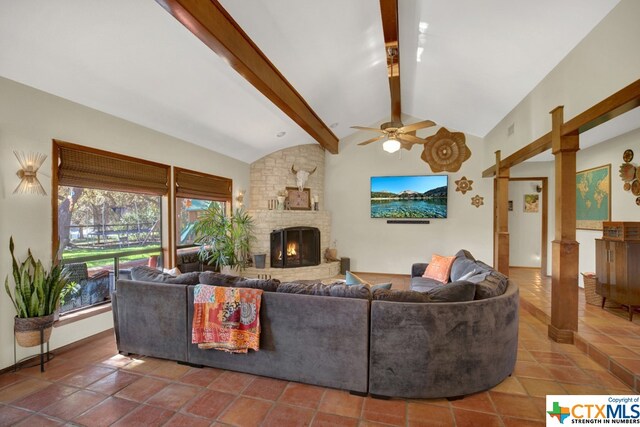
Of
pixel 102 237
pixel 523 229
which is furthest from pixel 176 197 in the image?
pixel 523 229

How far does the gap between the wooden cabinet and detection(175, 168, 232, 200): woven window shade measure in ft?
18.9

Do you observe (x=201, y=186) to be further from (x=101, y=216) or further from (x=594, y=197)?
A: (x=594, y=197)

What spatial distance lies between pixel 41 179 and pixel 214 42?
7.06ft

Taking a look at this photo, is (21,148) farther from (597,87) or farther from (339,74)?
(597,87)

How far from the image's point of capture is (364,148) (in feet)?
22.7

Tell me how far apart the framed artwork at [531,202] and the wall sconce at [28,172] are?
832cm

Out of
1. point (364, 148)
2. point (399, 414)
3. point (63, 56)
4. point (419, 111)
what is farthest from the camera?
A: point (364, 148)

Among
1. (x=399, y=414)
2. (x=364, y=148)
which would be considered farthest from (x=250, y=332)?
(x=364, y=148)

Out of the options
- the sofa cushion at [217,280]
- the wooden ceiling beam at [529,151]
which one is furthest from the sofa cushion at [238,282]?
the wooden ceiling beam at [529,151]

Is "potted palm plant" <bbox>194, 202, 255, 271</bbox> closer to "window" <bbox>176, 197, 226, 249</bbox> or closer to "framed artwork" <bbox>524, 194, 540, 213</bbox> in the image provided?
"window" <bbox>176, 197, 226, 249</bbox>

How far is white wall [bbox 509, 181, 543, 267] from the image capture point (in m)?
6.56

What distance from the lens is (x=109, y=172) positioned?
11.2ft

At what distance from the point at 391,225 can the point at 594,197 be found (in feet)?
11.4

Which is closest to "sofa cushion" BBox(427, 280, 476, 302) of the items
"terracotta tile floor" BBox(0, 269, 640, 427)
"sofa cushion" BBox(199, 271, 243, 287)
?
"terracotta tile floor" BBox(0, 269, 640, 427)
